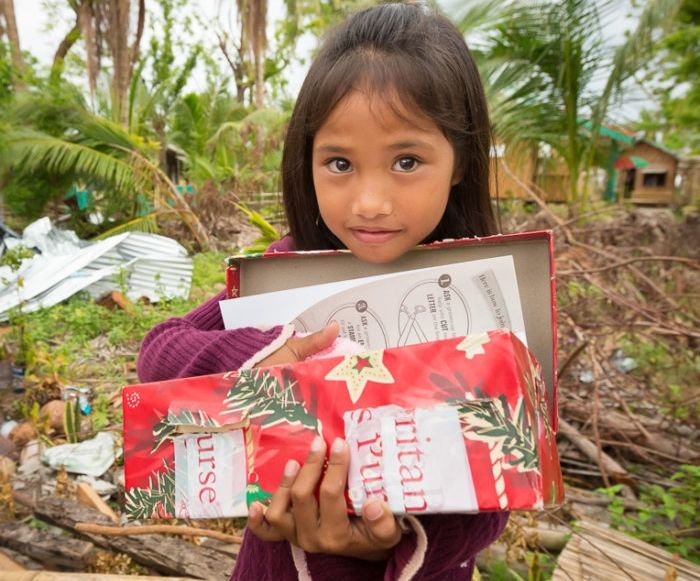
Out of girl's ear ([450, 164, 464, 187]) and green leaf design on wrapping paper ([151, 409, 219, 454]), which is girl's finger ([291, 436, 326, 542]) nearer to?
green leaf design on wrapping paper ([151, 409, 219, 454])

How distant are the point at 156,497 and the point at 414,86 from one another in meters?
0.62

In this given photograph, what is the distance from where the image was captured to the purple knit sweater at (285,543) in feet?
2.17

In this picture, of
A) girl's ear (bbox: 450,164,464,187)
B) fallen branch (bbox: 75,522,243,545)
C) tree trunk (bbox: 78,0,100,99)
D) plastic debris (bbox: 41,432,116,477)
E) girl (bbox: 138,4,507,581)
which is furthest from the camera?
tree trunk (bbox: 78,0,100,99)

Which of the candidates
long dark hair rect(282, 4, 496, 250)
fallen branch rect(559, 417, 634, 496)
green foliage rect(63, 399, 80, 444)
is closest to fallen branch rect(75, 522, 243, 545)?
green foliage rect(63, 399, 80, 444)

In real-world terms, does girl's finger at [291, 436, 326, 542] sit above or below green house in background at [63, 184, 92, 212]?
below

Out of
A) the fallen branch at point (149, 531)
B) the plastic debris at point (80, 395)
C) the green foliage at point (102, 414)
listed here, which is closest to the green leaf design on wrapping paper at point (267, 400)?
the fallen branch at point (149, 531)

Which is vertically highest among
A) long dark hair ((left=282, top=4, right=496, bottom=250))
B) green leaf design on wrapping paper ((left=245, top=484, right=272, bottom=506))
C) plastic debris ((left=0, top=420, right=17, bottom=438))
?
long dark hair ((left=282, top=4, right=496, bottom=250))

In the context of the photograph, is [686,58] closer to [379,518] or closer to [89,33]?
[379,518]

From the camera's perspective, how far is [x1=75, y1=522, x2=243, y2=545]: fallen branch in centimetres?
162

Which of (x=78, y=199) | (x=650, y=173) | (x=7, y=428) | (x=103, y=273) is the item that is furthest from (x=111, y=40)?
(x=650, y=173)

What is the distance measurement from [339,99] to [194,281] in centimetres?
476

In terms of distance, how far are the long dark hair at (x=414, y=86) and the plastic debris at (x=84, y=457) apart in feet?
6.59

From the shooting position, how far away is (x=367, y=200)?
705 mm

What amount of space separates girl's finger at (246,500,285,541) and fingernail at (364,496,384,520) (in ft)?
0.42
